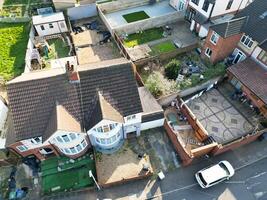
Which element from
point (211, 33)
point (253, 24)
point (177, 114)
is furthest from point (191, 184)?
point (253, 24)

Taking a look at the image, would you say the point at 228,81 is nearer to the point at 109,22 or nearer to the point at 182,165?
the point at 182,165

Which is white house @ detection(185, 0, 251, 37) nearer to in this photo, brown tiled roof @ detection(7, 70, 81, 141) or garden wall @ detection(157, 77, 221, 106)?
garden wall @ detection(157, 77, 221, 106)

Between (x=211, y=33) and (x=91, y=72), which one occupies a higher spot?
(x=211, y=33)

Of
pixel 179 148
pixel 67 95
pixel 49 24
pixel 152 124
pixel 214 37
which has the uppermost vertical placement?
pixel 49 24

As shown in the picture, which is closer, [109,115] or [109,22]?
[109,115]

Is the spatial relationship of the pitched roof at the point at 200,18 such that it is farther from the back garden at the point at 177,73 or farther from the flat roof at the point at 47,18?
the flat roof at the point at 47,18

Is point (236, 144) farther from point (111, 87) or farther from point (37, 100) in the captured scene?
point (37, 100)

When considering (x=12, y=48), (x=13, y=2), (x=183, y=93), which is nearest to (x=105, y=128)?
(x=183, y=93)

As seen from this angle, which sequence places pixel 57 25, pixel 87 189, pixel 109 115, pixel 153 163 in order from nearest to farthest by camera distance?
pixel 109 115 → pixel 87 189 → pixel 153 163 → pixel 57 25
